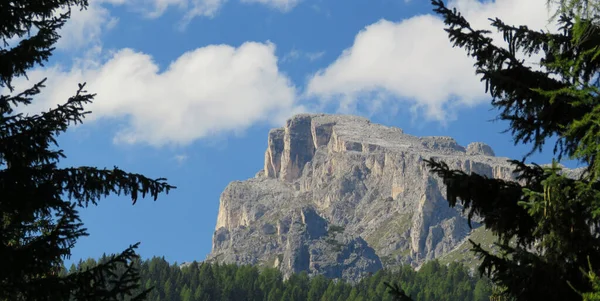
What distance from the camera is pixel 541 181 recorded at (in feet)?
34.0

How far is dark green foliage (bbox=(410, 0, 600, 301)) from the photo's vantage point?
10078 mm

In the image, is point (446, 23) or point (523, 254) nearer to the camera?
point (523, 254)

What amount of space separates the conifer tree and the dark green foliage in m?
0.01

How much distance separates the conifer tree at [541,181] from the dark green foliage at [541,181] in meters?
0.01

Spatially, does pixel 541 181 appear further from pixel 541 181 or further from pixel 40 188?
pixel 40 188

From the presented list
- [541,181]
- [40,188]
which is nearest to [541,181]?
[541,181]

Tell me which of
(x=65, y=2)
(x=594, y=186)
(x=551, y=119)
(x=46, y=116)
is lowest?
(x=594, y=186)

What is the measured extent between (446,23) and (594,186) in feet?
10.6

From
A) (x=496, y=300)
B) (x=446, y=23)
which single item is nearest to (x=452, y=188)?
(x=446, y=23)

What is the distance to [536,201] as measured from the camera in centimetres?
1041

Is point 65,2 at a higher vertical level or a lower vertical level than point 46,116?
higher

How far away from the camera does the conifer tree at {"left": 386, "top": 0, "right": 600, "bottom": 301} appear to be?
1008 centimetres

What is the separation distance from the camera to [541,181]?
408 inches

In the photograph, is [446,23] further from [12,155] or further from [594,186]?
[12,155]
